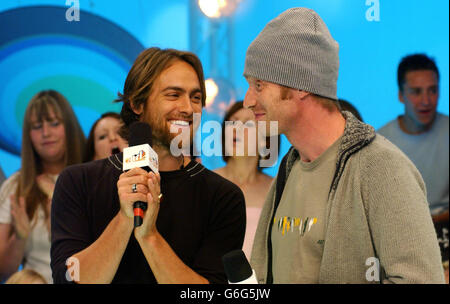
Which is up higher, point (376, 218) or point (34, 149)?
point (34, 149)

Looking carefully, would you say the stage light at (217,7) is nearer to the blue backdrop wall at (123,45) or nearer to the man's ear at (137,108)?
the blue backdrop wall at (123,45)

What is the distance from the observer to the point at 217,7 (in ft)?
10.0

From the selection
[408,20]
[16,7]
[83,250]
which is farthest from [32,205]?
[408,20]

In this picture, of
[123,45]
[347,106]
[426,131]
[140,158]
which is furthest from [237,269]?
[426,131]

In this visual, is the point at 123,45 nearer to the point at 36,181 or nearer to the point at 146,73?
the point at 36,181

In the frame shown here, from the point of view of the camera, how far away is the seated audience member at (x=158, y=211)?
60.9 inches

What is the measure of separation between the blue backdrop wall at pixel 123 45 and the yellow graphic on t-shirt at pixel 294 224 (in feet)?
3.69

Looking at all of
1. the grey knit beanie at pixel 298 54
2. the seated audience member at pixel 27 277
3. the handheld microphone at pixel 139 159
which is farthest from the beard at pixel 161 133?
the seated audience member at pixel 27 277

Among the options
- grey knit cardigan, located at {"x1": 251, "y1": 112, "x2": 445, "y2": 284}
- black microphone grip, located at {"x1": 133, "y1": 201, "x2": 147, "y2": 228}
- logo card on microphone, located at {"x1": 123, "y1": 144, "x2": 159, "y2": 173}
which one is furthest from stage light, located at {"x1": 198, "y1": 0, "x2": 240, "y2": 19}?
black microphone grip, located at {"x1": 133, "y1": 201, "x2": 147, "y2": 228}

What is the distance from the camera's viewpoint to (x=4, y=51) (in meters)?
2.97

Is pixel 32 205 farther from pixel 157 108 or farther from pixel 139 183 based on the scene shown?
pixel 139 183

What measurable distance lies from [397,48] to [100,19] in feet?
5.90

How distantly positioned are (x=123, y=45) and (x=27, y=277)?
57.2 inches

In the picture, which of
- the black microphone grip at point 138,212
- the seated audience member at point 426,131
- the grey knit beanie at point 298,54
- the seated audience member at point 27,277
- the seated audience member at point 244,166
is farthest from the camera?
the seated audience member at point 426,131
